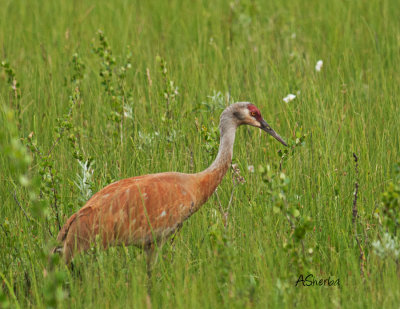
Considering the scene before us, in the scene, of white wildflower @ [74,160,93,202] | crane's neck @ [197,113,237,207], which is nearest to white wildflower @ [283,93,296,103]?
crane's neck @ [197,113,237,207]

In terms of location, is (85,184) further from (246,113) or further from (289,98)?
(289,98)

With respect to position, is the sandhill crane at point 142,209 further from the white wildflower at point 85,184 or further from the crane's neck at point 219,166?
the white wildflower at point 85,184

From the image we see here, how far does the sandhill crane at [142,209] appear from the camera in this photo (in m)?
4.23

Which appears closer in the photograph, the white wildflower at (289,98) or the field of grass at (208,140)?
the field of grass at (208,140)

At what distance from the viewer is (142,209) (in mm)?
4469

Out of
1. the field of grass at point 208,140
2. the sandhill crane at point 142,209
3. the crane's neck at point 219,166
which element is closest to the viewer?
the field of grass at point 208,140

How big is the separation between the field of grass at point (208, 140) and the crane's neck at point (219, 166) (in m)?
0.14

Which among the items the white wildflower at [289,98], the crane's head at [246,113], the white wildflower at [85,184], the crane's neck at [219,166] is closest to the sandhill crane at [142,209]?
the crane's neck at [219,166]

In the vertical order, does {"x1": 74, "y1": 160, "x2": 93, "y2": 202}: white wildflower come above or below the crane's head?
below

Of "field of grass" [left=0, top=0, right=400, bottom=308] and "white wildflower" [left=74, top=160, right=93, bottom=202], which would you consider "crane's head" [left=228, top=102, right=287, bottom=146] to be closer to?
"field of grass" [left=0, top=0, right=400, bottom=308]

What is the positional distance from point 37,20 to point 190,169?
4.12m

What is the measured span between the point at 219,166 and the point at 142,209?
Result: 0.66m

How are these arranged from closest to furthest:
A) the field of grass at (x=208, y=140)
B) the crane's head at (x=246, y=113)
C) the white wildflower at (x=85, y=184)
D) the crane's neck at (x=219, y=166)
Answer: the field of grass at (x=208, y=140) → the crane's neck at (x=219, y=166) → the white wildflower at (x=85, y=184) → the crane's head at (x=246, y=113)

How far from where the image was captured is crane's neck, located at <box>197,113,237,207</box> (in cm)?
470
